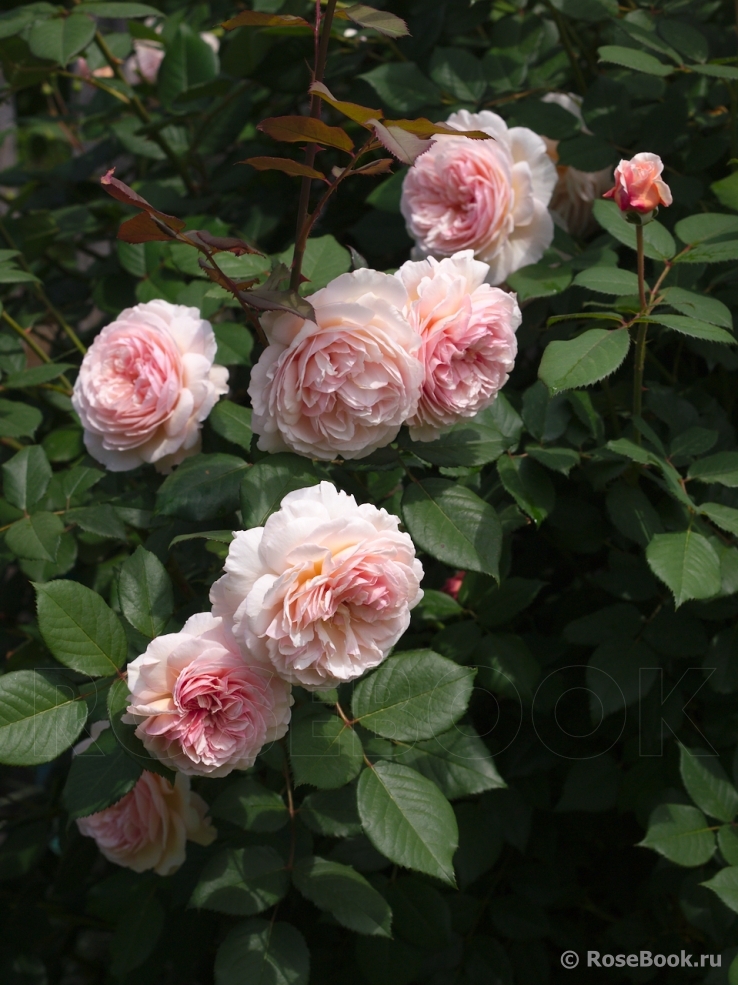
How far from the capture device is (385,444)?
0.88m

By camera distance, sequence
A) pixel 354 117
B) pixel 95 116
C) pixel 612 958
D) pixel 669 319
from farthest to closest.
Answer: pixel 95 116
pixel 612 958
pixel 669 319
pixel 354 117

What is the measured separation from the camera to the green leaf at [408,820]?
819mm

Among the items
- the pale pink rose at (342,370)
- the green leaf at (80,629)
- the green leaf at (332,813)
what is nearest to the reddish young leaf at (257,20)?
the pale pink rose at (342,370)

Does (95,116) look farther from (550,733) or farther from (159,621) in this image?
(550,733)

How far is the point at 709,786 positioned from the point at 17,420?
1.04 meters

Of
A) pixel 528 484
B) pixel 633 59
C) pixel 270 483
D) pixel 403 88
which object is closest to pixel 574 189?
pixel 633 59

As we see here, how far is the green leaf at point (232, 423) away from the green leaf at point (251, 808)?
40 centimetres

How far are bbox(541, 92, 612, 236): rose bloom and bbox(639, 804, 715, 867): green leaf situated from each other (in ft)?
2.73

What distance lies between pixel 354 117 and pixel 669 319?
42 cm

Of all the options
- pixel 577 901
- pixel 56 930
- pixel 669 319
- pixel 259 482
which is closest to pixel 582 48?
pixel 669 319

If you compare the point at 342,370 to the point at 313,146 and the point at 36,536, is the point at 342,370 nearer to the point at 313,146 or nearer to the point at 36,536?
the point at 313,146

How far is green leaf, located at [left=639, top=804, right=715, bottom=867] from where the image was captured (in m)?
1.02

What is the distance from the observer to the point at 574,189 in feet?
4.36

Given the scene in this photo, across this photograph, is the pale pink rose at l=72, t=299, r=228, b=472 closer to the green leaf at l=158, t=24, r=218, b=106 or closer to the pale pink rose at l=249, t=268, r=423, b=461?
the pale pink rose at l=249, t=268, r=423, b=461
